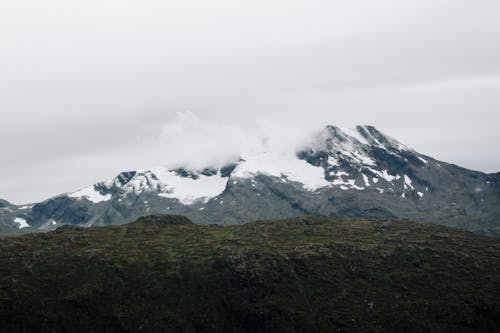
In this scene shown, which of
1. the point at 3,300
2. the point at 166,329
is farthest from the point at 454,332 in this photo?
the point at 3,300

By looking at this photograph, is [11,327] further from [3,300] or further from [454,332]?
[454,332]

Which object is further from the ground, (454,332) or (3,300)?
(3,300)

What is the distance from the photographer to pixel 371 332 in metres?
194

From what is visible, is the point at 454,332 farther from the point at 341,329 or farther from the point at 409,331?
the point at 341,329

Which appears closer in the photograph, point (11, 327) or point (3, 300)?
point (11, 327)

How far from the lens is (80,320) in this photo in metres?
199

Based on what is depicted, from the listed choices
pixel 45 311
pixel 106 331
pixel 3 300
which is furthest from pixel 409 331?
pixel 3 300

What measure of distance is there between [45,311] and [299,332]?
96.0 m

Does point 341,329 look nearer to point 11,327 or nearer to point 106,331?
point 106,331

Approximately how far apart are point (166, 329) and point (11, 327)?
179ft

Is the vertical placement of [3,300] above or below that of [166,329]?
above

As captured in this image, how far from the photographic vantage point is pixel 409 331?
193500 mm

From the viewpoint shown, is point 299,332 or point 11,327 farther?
point 299,332

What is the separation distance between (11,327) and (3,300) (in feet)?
53.8
